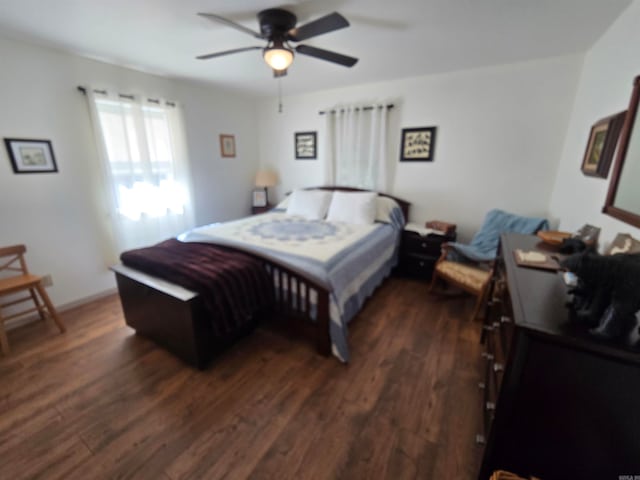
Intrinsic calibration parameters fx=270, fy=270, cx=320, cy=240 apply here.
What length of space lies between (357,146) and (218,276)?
2540 mm

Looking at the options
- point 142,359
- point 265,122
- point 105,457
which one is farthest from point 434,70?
point 105,457

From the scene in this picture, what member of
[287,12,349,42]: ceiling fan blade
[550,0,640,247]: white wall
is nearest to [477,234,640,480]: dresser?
[550,0,640,247]: white wall

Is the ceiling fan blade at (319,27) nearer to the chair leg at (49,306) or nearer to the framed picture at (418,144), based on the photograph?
the framed picture at (418,144)

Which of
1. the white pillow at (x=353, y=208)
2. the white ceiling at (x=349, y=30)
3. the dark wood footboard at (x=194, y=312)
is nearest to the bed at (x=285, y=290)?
the dark wood footboard at (x=194, y=312)

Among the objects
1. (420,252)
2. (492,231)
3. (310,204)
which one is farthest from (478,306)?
(310,204)

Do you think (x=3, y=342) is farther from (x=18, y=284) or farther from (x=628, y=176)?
(x=628, y=176)

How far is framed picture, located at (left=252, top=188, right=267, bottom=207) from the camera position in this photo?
436 centimetres

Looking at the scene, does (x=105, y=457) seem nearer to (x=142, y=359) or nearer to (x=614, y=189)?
(x=142, y=359)

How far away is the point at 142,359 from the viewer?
1.96m

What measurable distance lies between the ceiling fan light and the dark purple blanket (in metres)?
1.39

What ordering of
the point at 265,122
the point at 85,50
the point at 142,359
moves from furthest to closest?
the point at 265,122 → the point at 85,50 → the point at 142,359

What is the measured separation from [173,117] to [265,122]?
4.83 ft

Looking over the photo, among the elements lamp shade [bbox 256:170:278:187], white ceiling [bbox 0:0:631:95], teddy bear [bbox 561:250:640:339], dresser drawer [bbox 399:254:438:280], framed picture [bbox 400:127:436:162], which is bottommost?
dresser drawer [bbox 399:254:438:280]

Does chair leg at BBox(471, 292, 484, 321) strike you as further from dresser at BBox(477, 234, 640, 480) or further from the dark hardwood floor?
dresser at BBox(477, 234, 640, 480)
